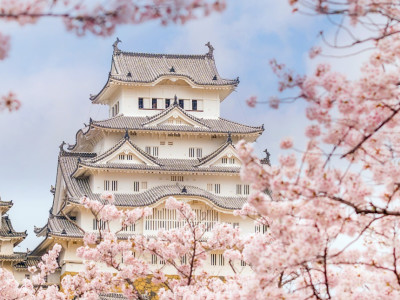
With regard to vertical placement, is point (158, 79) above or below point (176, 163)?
above

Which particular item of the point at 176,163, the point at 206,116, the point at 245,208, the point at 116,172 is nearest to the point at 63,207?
the point at 116,172

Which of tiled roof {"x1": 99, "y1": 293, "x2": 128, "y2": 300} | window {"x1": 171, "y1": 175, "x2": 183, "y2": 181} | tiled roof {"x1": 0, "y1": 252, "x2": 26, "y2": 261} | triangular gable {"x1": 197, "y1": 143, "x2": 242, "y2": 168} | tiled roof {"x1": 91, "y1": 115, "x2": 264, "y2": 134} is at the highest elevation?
tiled roof {"x1": 91, "y1": 115, "x2": 264, "y2": 134}

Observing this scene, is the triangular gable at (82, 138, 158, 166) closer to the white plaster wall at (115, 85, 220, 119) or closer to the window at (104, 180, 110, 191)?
the window at (104, 180, 110, 191)

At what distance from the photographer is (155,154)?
2060 inches

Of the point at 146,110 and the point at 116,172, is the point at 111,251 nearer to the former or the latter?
the point at 116,172

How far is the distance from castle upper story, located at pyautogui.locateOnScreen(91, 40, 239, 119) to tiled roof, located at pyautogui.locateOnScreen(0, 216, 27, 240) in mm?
8694

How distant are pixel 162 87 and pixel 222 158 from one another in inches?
235

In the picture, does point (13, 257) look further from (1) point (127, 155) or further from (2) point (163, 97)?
(2) point (163, 97)

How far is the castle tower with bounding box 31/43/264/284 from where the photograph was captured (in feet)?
161

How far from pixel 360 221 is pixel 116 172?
3873 cm

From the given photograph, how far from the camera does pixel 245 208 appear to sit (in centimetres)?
2284

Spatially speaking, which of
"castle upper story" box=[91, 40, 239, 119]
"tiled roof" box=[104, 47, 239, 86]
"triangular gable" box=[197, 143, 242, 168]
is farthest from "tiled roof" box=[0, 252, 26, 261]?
"tiled roof" box=[104, 47, 239, 86]

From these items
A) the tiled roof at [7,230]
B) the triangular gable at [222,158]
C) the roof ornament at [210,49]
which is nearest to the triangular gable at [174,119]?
the triangular gable at [222,158]

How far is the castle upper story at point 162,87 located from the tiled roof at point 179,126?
31.8 inches
